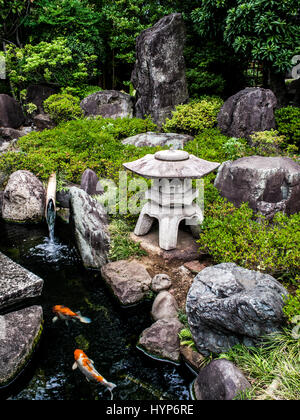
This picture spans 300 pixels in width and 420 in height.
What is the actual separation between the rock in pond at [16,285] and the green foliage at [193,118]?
7.73 metres

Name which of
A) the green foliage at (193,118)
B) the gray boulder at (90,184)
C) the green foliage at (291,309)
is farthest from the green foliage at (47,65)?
the green foliage at (291,309)

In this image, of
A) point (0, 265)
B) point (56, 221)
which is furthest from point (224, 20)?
point (0, 265)

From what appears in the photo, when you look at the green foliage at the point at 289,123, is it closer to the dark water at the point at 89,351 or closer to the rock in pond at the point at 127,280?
the rock in pond at the point at 127,280

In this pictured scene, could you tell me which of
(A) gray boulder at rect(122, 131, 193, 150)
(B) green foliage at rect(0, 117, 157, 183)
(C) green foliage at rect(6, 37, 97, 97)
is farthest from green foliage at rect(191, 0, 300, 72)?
(C) green foliage at rect(6, 37, 97, 97)

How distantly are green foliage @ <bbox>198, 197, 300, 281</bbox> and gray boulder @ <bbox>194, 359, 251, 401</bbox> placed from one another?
1754 millimetres

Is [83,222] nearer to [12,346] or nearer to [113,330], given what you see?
[113,330]

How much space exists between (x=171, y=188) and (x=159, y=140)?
523cm

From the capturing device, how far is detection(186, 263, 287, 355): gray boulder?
3.64 meters

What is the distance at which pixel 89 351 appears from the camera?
14.9 ft

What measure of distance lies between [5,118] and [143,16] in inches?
310

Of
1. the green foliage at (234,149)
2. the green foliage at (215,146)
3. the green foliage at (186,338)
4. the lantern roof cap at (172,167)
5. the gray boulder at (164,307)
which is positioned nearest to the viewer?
the green foliage at (186,338)

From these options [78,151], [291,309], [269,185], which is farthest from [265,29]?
[291,309]

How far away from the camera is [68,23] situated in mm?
15039

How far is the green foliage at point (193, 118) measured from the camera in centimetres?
1113
